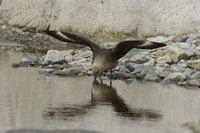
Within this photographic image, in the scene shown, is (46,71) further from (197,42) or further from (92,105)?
(197,42)

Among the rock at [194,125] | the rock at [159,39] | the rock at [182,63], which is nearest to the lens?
the rock at [194,125]

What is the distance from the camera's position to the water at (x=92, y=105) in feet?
26.6

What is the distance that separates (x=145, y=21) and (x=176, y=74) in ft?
26.1

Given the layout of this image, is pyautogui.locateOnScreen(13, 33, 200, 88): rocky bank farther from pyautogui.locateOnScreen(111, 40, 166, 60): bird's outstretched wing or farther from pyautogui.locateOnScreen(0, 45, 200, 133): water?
pyautogui.locateOnScreen(111, 40, 166, 60): bird's outstretched wing

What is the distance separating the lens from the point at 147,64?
14.3m

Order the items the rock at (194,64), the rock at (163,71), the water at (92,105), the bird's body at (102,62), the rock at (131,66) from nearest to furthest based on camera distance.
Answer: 1. the water at (92,105)
2. the bird's body at (102,62)
3. the rock at (163,71)
4. the rock at (194,64)
5. the rock at (131,66)

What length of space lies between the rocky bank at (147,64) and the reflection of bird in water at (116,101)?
123cm

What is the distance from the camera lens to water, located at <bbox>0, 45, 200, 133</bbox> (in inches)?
319

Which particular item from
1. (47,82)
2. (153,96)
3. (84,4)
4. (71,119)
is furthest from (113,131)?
(84,4)

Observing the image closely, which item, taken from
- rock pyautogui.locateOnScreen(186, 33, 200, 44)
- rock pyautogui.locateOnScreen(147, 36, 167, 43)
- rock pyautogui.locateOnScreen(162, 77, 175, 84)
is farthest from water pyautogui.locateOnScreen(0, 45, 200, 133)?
rock pyautogui.locateOnScreen(147, 36, 167, 43)

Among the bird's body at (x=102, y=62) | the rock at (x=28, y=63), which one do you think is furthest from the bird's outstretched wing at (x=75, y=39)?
the rock at (x=28, y=63)

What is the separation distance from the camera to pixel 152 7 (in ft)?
67.4

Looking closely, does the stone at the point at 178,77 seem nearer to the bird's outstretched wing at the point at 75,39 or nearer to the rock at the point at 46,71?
the bird's outstretched wing at the point at 75,39

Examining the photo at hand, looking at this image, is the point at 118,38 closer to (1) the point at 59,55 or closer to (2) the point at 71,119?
(1) the point at 59,55
